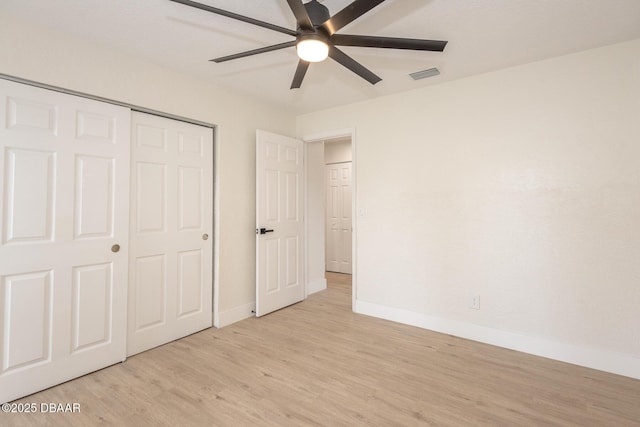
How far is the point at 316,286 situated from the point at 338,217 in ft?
6.33

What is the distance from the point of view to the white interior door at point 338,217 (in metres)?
6.07

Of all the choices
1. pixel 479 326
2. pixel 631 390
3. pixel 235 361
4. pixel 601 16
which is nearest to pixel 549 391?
pixel 631 390

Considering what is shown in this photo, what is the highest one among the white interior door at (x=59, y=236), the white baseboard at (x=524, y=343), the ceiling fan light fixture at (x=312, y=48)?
the ceiling fan light fixture at (x=312, y=48)

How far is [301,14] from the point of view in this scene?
146 cm

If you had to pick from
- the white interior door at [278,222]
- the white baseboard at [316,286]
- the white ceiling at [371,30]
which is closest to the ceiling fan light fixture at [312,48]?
the white ceiling at [371,30]

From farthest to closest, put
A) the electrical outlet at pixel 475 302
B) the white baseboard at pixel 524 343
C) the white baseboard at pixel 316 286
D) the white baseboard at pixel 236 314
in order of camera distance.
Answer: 1. the white baseboard at pixel 316 286
2. the white baseboard at pixel 236 314
3. the electrical outlet at pixel 475 302
4. the white baseboard at pixel 524 343

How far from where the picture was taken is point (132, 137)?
263 centimetres

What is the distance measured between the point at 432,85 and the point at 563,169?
1.46m

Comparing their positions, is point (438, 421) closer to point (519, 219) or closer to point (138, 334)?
point (519, 219)

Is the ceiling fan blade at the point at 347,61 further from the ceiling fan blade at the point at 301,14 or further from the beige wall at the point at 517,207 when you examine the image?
the beige wall at the point at 517,207

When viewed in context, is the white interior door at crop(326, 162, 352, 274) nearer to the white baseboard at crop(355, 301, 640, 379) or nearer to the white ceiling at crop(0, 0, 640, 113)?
the white baseboard at crop(355, 301, 640, 379)

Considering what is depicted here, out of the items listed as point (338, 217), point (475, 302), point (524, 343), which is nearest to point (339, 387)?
point (475, 302)

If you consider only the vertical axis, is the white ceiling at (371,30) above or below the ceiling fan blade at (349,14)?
above

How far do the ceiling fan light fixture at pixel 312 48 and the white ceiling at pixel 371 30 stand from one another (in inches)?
14.6
